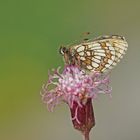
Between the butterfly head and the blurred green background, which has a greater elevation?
the blurred green background

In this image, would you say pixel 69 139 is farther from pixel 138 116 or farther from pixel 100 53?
pixel 100 53

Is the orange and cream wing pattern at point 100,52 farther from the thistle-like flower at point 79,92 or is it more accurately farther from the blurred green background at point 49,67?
the blurred green background at point 49,67

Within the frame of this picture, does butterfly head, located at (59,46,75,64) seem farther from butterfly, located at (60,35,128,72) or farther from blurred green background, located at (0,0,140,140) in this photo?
blurred green background, located at (0,0,140,140)

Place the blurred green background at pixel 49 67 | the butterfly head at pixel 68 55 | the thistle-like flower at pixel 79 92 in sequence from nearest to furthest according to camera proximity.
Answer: the thistle-like flower at pixel 79 92 < the butterfly head at pixel 68 55 < the blurred green background at pixel 49 67

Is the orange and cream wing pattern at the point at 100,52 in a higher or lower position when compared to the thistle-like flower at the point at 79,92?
higher

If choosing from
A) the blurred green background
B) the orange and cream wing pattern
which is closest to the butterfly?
the orange and cream wing pattern

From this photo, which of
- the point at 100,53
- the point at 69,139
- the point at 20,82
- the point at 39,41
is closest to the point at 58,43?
the point at 39,41

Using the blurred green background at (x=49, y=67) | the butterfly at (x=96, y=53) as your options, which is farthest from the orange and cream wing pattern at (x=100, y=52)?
the blurred green background at (x=49, y=67)

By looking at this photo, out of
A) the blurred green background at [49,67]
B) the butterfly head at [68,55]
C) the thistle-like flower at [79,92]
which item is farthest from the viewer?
the blurred green background at [49,67]
